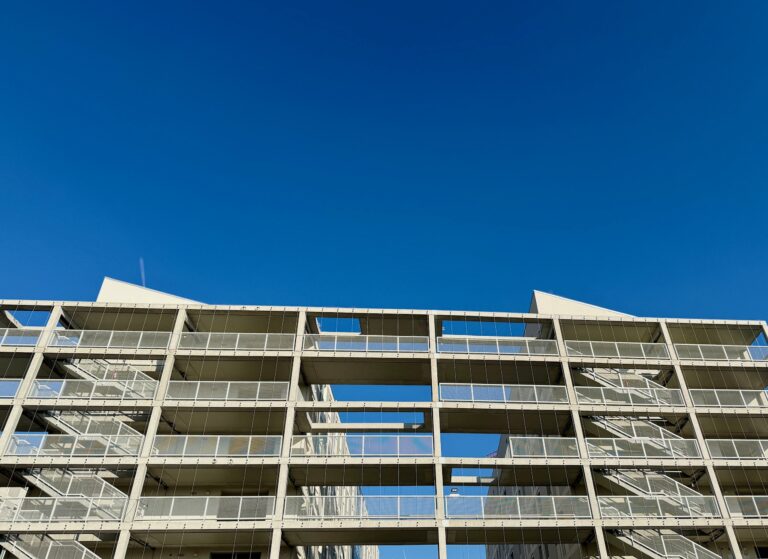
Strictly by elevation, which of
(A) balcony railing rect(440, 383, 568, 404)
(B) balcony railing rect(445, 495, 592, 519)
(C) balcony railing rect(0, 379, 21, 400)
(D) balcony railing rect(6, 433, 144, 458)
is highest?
(A) balcony railing rect(440, 383, 568, 404)

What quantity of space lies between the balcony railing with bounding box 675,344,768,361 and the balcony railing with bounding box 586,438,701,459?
4.91 meters

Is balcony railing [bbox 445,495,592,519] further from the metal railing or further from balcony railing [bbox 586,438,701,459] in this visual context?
balcony railing [bbox 586,438,701,459]

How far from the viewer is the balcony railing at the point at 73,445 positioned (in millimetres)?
22406

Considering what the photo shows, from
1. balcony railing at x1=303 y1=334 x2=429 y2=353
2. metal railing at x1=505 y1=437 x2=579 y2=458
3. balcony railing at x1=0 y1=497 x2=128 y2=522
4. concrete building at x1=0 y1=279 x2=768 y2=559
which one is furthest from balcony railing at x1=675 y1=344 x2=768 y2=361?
balcony railing at x1=0 y1=497 x2=128 y2=522

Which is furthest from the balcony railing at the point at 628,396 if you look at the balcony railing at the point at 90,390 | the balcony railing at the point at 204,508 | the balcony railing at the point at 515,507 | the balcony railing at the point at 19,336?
the balcony railing at the point at 19,336

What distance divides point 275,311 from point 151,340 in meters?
5.93

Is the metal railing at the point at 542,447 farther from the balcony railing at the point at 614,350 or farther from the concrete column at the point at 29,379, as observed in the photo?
the concrete column at the point at 29,379

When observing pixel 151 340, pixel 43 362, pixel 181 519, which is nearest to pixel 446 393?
pixel 181 519

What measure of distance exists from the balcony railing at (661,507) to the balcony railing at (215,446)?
13890mm

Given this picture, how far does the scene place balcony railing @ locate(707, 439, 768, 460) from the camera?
941 inches

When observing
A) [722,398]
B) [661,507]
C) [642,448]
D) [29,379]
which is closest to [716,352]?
[722,398]

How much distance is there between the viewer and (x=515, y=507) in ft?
72.4

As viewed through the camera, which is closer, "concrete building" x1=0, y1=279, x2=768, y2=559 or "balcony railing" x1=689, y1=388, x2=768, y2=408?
"concrete building" x1=0, y1=279, x2=768, y2=559

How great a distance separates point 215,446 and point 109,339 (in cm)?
773
